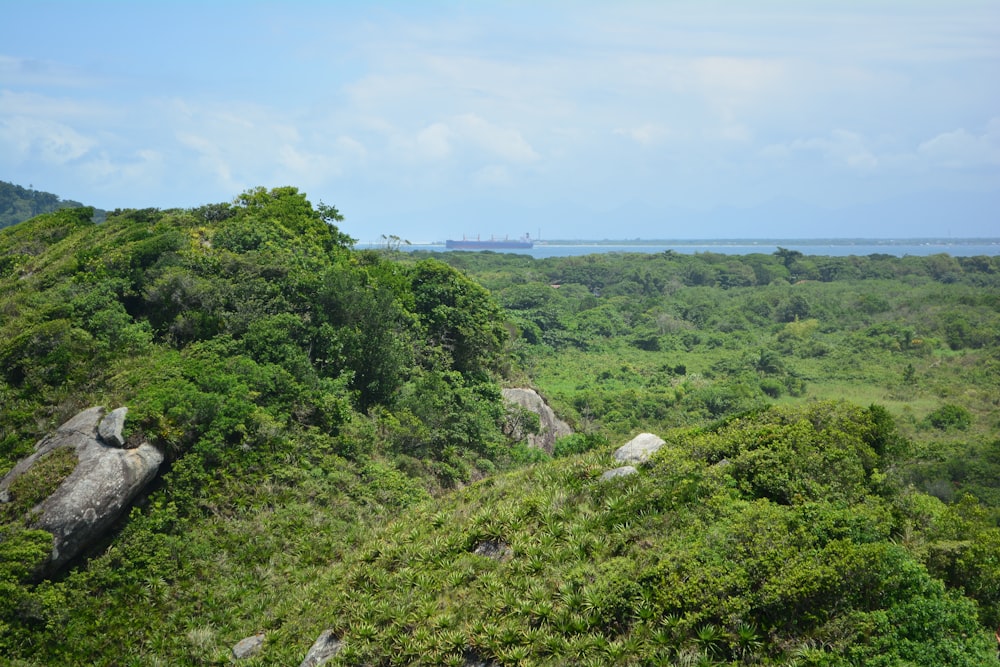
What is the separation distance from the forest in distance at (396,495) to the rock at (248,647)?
146 mm

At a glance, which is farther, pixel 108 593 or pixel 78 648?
pixel 108 593

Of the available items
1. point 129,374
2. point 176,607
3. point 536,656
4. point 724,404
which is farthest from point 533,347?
point 536,656

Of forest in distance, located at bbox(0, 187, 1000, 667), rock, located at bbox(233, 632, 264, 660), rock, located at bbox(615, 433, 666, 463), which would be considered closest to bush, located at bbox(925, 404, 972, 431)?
forest in distance, located at bbox(0, 187, 1000, 667)

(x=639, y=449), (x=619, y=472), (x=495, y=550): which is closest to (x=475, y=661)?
(x=495, y=550)

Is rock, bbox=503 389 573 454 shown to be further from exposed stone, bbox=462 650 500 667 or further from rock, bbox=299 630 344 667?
exposed stone, bbox=462 650 500 667

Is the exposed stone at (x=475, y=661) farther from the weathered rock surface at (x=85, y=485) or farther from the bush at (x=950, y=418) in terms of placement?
the bush at (x=950, y=418)

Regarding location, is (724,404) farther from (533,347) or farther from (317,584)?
(317,584)

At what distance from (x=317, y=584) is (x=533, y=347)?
171ft

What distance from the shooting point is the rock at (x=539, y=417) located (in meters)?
32.4

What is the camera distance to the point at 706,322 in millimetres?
78312

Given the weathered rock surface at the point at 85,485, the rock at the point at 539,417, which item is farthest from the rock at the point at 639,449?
the rock at the point at 539,417

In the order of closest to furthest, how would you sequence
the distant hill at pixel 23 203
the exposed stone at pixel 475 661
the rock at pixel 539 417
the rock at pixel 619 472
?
1. the exposed stone at pixel 475 661
2. the rock at pixel 619 472
3. the rock at pixel 539 417
4. the distant hill at pixel 23 203

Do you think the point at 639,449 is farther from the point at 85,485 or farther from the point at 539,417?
the point at 539,417

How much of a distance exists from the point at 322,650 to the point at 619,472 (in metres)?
6.73
